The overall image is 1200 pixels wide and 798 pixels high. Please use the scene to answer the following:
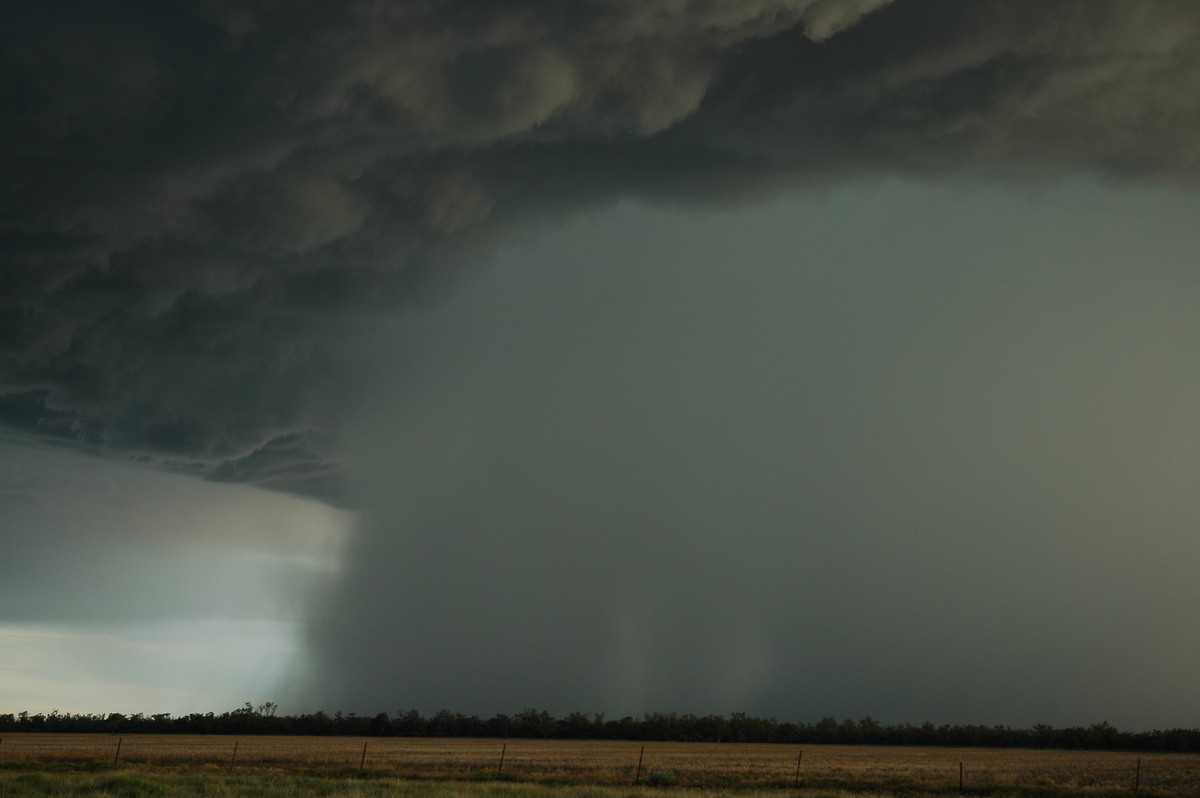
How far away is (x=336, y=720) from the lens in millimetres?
154625

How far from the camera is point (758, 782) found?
43.5 m

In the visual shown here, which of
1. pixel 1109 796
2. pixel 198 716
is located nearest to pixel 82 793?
pixel 1109 796

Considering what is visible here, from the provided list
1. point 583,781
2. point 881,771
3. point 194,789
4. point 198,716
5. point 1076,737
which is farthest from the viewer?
point 198,716

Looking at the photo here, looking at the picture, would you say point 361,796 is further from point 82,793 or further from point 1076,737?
point 1076,737

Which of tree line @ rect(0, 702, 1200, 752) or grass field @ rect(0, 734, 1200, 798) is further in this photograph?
→ tree line @ rect(0, 702, 1200, 752)

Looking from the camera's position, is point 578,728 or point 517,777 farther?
point 578,728

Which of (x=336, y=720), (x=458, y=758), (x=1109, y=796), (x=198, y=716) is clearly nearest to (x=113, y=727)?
(x=198, y=716)

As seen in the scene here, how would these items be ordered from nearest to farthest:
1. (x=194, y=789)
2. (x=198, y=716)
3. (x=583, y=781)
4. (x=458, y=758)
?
1. (x=194, y=789)
2. (x=583, y=781)
3. (x=458, y=758)
4. (x=198, y=716)

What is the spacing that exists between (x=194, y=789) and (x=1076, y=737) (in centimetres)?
14730

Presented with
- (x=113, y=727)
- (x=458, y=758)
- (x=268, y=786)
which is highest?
(x=268, y=786)

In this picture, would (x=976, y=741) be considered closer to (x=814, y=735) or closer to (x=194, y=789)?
(x=814, y=735)

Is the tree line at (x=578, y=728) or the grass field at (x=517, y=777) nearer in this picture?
the grass field at (x=517, y=777)

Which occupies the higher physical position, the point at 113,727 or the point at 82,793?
the point at 82,793

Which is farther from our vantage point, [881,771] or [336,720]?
[336,720]
